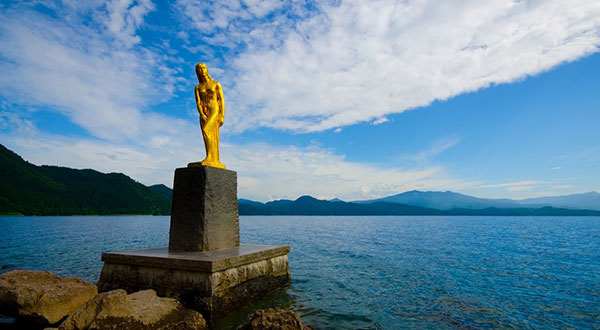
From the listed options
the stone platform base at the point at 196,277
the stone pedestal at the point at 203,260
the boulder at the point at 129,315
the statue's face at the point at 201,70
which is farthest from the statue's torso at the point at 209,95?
the boulder at the point at 129,315

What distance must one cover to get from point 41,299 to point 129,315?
8.47 feet

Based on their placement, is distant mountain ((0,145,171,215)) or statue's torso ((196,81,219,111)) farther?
distant mountain ((0,145,171,215))

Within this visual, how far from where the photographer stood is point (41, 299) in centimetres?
696

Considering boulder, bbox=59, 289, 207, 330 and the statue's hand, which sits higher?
the statue's hand

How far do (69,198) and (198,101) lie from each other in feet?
513

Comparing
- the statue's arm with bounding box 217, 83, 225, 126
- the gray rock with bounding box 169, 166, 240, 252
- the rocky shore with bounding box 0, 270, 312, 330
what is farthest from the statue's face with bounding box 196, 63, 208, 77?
the rocky shore with bounding box 0, 270, 312, 330

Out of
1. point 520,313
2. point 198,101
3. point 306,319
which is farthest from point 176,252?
point 520,313

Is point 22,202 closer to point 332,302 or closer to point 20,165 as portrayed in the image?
point 20,165

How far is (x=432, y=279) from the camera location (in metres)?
14.4

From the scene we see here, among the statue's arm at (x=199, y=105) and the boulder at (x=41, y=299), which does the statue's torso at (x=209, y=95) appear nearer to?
the statue's arm at (x=199, y=105)

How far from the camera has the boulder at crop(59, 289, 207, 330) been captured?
19.3ft

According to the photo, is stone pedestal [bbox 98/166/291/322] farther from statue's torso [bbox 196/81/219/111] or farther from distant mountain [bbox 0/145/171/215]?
distant mountain [bbox 0/145/171/215]

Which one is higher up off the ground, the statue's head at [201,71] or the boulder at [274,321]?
the statue's head at [201,71]

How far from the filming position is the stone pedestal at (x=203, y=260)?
7.18 m
